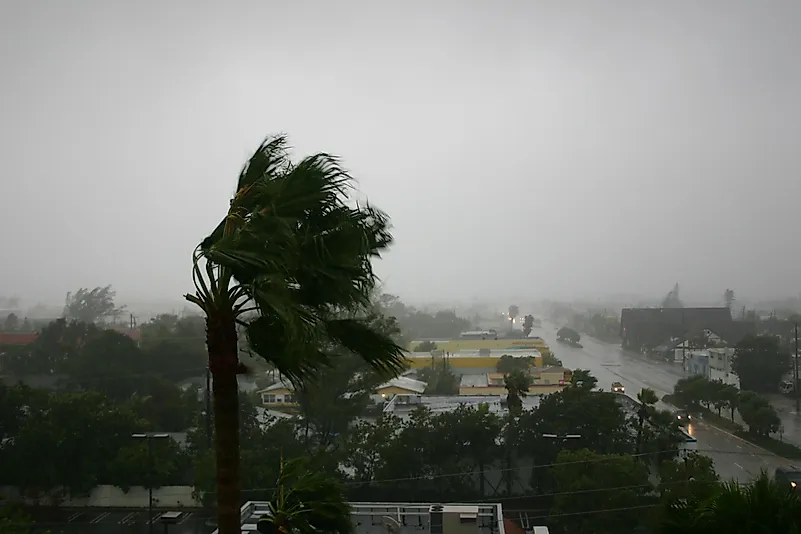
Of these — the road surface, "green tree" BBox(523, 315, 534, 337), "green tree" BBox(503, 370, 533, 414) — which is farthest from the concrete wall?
the road surface

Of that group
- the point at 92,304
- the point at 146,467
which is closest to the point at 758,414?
the point at 146,467

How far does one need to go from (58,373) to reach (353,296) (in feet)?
22.5

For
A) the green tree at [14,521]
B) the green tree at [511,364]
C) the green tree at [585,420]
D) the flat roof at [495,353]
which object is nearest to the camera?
the green tree at [14,521]

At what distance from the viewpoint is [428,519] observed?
15.0ft

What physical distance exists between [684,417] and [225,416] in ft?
16.8

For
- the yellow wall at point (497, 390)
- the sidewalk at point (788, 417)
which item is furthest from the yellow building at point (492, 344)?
the sidewalk at point (788, 417)

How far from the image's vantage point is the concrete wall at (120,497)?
5871mm

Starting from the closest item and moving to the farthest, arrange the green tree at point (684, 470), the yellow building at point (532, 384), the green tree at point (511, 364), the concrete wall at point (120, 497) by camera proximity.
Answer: the green tree at point (684, 470) < the concrete wall at point (120, 497) < the yellow building at point (532, 384) < the green tree at point (511, 364)

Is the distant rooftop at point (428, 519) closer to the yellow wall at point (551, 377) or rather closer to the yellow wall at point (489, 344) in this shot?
the yellow wall at point (551, 377)

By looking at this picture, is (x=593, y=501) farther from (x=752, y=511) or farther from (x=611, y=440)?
(x=752, y=511)

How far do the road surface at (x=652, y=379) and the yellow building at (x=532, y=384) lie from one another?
0.72ft

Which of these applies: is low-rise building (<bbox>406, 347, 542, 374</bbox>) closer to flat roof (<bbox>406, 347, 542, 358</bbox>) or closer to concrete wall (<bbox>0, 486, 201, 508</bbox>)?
flat roof (<bbox>406, 347, 542, 358</bbox>)

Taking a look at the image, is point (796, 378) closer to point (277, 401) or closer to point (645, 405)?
point (645, 405)

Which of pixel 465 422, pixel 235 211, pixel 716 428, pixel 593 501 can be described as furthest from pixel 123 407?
pixel 716 428
